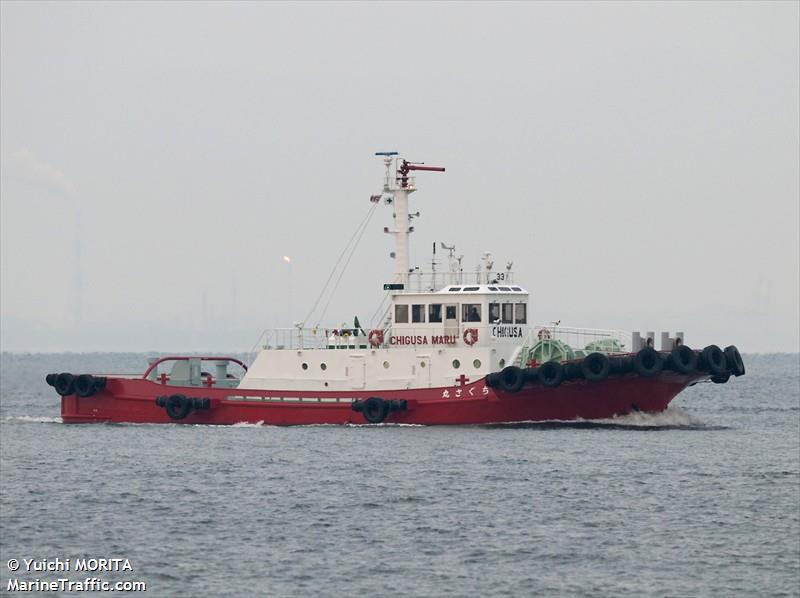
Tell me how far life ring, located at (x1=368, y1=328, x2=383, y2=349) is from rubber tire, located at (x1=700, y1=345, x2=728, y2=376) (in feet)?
29.8

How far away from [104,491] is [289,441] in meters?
7.87

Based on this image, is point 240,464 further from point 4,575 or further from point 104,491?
point 4,575

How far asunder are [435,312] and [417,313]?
56cm

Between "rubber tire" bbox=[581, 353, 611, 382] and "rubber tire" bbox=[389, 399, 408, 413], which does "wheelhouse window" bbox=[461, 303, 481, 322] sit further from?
"rubber tire" bbox=[581, 353, 611, 382]

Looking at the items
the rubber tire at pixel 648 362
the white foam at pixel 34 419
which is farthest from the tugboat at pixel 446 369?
the white foam at pixel 34 419

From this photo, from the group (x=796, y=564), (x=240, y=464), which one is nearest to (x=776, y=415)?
(x=240, y=464)

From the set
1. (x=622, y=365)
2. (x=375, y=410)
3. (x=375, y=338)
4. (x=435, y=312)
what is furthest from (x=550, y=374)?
(x=375, y=338)

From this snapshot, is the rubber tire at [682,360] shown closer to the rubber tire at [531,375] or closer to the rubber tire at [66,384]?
the rubber tire at [531,375]

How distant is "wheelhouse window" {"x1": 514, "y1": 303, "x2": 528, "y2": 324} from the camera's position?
39.9m

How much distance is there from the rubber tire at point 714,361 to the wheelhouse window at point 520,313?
211 inches

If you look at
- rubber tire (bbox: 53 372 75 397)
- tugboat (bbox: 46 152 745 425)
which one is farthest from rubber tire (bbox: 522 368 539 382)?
rubber tire (bbox: 53 372 75 397)

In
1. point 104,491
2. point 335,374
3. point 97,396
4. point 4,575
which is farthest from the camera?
point 97,396

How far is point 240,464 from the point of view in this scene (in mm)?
33656

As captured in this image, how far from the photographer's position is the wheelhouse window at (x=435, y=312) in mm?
39656
